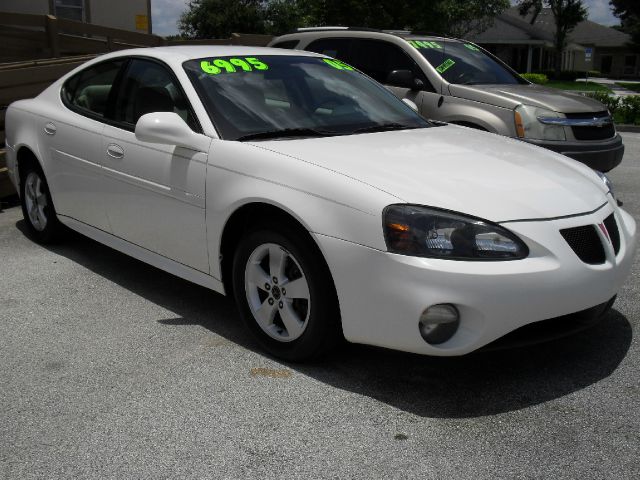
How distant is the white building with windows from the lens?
53.1 ft

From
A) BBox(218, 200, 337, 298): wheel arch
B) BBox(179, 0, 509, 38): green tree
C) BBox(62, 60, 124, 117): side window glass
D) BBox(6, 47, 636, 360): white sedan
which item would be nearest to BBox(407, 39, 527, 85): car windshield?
BBox(6, 47, 636, 360): white sedan

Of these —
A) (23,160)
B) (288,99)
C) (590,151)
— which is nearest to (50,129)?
(23,160)

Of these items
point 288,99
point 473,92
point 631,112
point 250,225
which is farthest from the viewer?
point 631,112

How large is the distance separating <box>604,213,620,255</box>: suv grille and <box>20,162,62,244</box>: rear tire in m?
3.83

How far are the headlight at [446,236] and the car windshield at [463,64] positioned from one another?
513 centimetres

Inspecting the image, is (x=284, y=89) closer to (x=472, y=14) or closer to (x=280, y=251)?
(x=280, y=251)

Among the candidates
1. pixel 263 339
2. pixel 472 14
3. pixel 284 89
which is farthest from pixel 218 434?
pixel 472 14

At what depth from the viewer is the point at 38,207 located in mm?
6094

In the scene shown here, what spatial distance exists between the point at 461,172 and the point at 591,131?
4.44 metres

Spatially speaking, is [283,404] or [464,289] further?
[283,404]

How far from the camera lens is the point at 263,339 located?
4070 mm

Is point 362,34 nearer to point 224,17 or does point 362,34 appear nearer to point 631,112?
point 631,112

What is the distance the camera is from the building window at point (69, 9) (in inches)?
653

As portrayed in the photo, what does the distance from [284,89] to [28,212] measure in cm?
262
